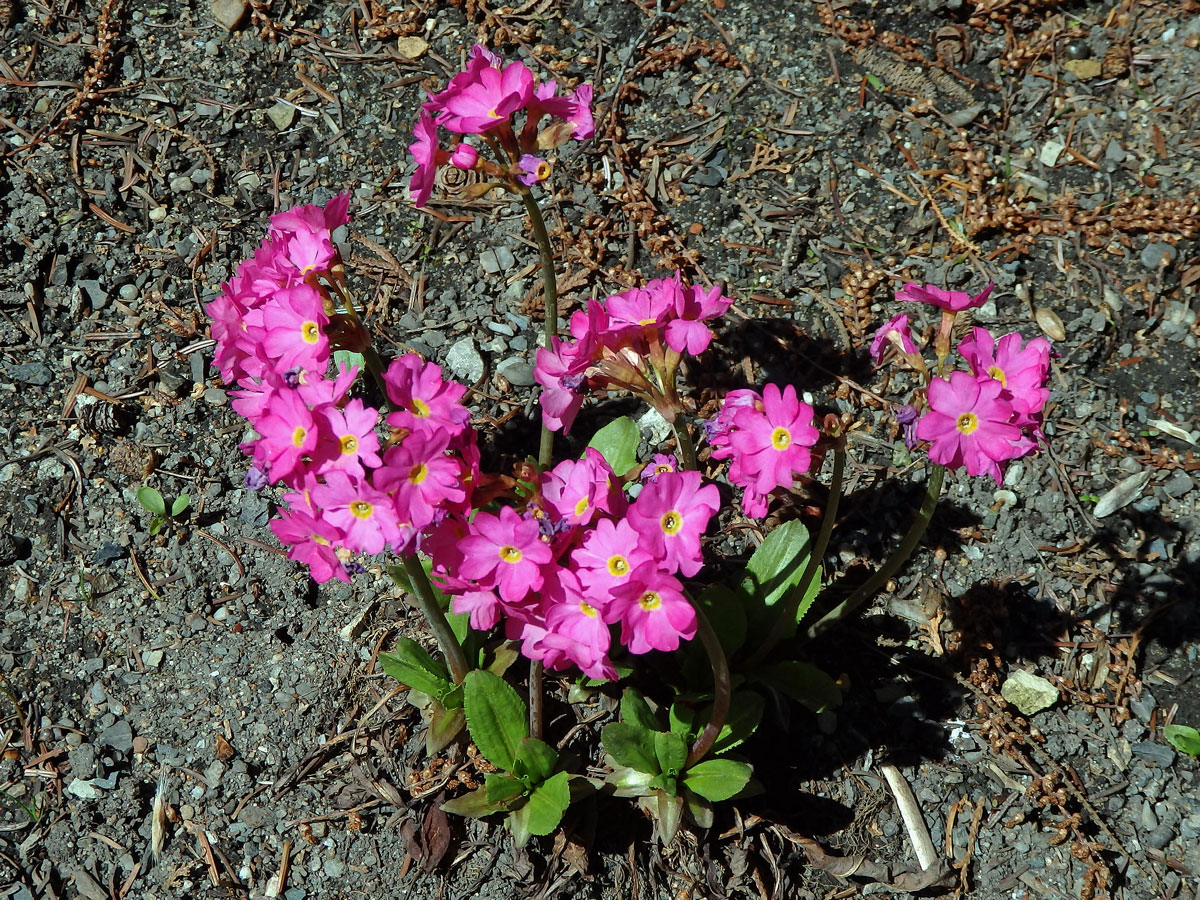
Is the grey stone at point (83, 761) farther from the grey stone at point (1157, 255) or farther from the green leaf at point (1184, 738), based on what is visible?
the grey stone at point (1157, 255)

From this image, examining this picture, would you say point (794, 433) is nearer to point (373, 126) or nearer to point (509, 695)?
Result: point (509, 695)

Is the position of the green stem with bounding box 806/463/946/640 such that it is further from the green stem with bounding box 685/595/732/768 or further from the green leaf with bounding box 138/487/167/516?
the green leaf with bounding box 138/487/167/516

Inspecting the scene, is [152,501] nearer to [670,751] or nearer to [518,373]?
[518,373]

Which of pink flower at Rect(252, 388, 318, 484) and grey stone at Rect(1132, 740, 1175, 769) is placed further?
grey stone at Rect(1132, 740, 1175, 769)

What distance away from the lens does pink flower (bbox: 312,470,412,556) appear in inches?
95.1

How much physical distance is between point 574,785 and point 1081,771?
1.94 meters

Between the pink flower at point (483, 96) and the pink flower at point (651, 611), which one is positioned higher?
the pink flower at point (483, 96)

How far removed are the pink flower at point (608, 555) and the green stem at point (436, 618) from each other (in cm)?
53

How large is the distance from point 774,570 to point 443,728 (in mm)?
1343

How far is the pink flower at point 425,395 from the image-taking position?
262 centimetres

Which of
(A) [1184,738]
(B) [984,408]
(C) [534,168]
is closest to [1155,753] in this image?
(A) [1184,738]

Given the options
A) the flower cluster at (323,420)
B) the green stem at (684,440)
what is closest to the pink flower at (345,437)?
the flower cluster at (323,420)

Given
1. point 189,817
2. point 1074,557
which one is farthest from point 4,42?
point 1074,557

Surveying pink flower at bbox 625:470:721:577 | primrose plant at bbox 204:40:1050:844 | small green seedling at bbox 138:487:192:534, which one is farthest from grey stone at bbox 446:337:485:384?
pink flower at bbox 625:470:721:577
